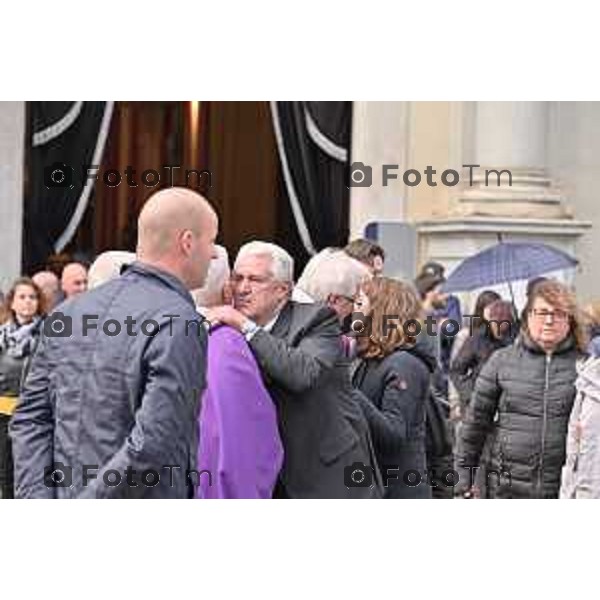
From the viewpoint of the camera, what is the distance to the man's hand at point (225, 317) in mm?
5367

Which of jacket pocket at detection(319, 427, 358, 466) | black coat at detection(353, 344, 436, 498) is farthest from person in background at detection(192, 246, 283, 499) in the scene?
black coat at detection(353, 344, 436, 498)

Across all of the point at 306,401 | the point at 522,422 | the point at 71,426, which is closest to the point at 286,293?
the point at 306,401

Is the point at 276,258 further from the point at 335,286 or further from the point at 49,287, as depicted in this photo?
the point at 49,287

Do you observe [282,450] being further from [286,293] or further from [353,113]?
[353,113]

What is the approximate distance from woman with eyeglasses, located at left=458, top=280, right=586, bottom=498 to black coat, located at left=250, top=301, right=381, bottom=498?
1.60 meters

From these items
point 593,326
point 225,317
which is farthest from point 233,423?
point 593,326

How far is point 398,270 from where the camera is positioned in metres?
11.9

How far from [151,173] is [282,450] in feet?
32.9

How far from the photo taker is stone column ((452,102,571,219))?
1263 cm

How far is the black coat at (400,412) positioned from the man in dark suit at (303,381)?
1.16 ft

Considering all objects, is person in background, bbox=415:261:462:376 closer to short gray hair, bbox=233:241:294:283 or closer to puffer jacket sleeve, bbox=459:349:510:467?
puffer jacket sleeve, bbox=459:349:510:467

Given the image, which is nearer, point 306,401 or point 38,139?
point 306,401

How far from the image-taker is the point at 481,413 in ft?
24.2

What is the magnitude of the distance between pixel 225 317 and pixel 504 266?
5144 mm
